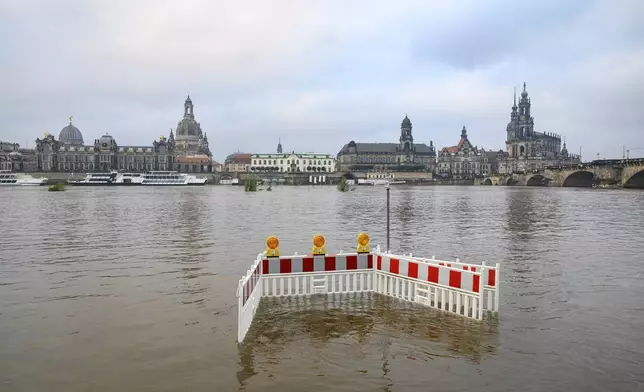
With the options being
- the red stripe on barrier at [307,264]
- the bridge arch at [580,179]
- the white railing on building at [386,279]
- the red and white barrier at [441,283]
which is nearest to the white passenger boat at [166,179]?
the bridge arch at [580,179]

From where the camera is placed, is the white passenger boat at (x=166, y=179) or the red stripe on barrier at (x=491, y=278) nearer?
the red stripe on barrier at (x=491, y=278)

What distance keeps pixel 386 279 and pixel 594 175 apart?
12764cm

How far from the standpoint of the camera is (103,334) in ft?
31.0

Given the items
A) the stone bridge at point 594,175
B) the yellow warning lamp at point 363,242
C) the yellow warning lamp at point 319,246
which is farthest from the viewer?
the stone bridge at point 594,175

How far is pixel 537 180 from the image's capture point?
160 meters

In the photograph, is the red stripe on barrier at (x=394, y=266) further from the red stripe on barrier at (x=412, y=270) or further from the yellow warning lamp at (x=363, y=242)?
the yellow warning lamp at (x=363, y=242)

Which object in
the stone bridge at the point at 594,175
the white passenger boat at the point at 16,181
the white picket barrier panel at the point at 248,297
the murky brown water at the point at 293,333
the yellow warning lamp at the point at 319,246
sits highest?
the stone bridge at the point at 594,175

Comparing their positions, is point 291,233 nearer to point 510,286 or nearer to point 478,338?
point 510,286

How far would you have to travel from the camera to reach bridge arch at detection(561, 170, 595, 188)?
131950 millimetres

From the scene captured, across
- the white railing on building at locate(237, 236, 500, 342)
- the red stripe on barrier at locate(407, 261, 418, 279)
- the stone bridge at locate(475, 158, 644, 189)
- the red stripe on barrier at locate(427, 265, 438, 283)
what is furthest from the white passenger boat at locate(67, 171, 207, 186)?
the red stripe on barrier at locate(427, 265, 438, 283)

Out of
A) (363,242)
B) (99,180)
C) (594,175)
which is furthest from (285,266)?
(99,180)

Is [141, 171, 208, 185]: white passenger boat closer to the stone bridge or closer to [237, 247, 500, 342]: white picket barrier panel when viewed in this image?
the stone bridge

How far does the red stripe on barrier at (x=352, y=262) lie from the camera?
12.3 metres

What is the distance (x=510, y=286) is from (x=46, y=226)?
26.7 m
